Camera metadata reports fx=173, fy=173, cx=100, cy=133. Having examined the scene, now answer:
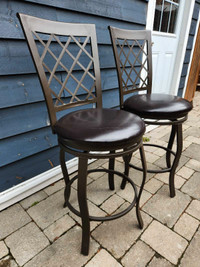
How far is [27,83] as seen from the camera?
1206 mm

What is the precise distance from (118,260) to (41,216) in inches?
23.8

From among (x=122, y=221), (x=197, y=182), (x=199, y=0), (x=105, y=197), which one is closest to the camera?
(x=122, y=221)

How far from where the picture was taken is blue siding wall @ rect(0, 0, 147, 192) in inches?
42.2

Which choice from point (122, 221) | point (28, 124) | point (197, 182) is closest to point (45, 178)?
point (28, 124)

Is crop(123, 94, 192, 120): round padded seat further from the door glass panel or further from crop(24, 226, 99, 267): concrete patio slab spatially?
the door glass panel

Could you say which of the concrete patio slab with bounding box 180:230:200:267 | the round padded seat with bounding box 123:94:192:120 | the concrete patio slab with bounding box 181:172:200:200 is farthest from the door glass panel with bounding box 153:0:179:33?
the concrete patio slab with bounding box 180:230:200:267

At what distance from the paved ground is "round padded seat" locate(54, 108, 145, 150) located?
68 cm

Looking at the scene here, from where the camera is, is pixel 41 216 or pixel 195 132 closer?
pixel 41 216

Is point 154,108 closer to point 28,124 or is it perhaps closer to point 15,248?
point 28,124

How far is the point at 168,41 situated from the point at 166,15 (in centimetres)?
33

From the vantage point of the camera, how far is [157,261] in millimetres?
978

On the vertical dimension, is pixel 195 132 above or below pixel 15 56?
below

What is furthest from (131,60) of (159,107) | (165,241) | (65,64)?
(165,241)

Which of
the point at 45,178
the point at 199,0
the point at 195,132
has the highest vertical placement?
the point at 199,0
